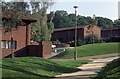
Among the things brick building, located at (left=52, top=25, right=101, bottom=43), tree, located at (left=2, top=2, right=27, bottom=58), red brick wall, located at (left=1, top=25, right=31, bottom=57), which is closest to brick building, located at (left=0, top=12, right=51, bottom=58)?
red brick wall, located at (left=1, top=25, right=31, bottom=57)

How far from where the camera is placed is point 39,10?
74.1 m

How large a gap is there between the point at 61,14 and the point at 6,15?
418ft

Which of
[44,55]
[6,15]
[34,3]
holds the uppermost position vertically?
[34,3]

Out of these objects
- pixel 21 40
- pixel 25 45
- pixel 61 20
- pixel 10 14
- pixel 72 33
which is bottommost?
pixel 25 45

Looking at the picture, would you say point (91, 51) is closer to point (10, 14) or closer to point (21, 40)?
point (21, 40)

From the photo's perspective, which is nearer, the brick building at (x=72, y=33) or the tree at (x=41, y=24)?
the tree at (x=41, y=24)

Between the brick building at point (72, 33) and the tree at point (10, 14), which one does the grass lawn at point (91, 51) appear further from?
the brick building at point (72, 33)

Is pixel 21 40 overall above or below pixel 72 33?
below

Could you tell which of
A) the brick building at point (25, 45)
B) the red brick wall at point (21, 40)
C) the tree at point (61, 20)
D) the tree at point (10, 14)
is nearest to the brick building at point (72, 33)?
the brick building at point (25, 45)

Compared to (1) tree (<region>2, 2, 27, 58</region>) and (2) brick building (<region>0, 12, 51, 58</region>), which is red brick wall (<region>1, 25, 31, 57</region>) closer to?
(2) brick building (<region>0, 12, 51, 58</region>)

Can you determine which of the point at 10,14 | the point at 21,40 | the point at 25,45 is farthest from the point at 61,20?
the point at 10,14

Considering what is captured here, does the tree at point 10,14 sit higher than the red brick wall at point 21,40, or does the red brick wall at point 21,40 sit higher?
the tree at point 10,14

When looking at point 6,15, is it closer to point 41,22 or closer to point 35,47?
point 35,47

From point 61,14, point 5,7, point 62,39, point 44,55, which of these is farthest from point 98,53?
point 61,14
